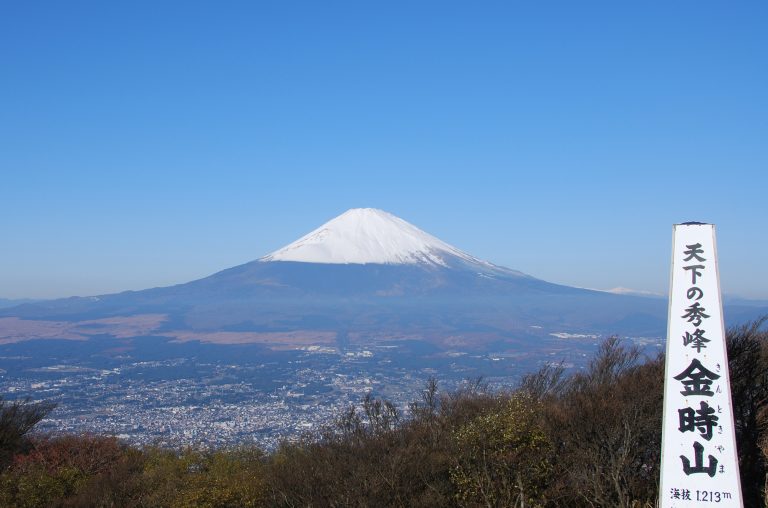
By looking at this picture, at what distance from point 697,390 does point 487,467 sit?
6.07 meters

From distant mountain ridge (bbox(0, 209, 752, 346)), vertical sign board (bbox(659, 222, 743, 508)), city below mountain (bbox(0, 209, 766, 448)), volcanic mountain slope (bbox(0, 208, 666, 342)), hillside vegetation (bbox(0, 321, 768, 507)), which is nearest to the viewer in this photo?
vertical sign board (bbox(659, 222, 743, 508))

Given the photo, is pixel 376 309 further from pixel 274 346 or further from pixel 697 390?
pixel 697 390

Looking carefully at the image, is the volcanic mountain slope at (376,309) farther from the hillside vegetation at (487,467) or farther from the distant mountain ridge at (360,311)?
the hillside vegetation at (487,467)

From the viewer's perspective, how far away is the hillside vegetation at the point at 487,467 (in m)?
11.0

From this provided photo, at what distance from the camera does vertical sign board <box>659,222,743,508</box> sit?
5.90m

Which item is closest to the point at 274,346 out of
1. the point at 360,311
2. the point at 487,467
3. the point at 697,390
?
the point at 360,311

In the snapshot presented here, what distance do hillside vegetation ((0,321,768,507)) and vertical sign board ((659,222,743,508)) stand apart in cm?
366

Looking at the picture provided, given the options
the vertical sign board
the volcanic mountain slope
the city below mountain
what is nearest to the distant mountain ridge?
the volcanic mountain slope

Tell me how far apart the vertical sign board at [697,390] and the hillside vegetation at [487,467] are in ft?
12.0

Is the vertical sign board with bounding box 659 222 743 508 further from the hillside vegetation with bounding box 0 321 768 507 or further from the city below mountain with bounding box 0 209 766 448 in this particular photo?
the city below mountain with bounding box 0 209 766 448

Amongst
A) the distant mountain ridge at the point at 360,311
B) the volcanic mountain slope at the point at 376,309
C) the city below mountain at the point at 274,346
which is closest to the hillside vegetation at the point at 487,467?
the city below mountain at the point at 274,346

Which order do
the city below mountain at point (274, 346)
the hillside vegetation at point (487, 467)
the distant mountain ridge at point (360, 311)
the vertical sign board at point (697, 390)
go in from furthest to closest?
the distant mountain ridge at point (360, 311)
the city below mountain at point (274, 346)
the hillside vegetation at point (487, 467)
the vertical sign board at point (697, 390)

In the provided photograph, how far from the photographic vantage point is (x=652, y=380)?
12875mm

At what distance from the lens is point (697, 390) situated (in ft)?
19.9
